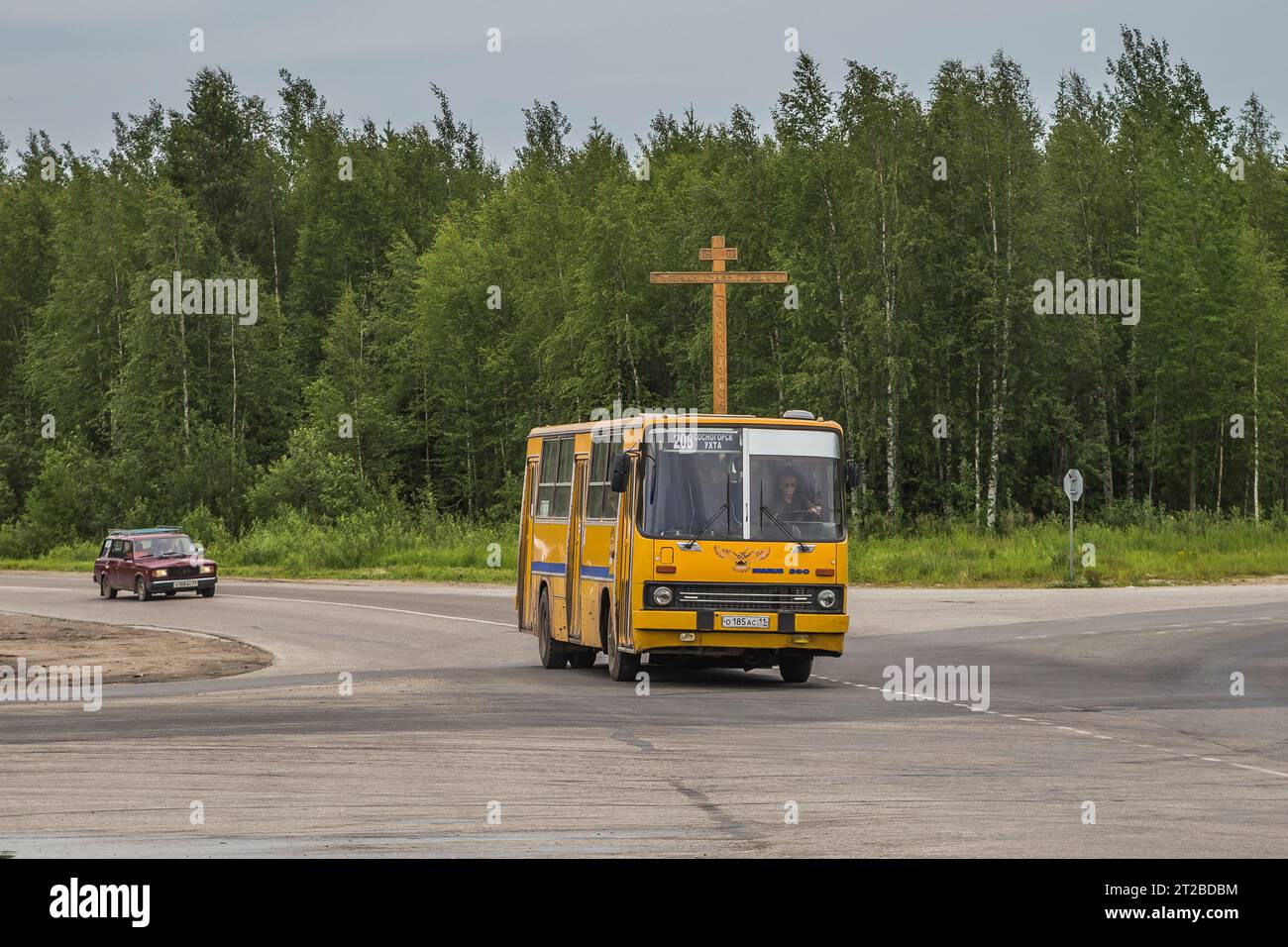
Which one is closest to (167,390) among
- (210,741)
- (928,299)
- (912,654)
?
(928,299)

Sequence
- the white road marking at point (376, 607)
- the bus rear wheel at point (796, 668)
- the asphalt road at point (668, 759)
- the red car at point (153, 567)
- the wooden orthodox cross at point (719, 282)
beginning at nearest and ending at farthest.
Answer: the asphalt road at point (668, 759)
the bus rear wheel at point (796, 668)
the white road marking at point (376, 607)
the red car at point (153, 567)
the wooden orthodox cross at point (719, 282)

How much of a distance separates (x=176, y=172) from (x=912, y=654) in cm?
7439

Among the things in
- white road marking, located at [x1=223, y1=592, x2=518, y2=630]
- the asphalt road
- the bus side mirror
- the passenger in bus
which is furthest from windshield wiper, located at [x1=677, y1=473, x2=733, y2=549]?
white road marking, located at [x1=223, y1=592, x2=518, y2=630]

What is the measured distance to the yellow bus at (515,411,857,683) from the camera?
20438mm

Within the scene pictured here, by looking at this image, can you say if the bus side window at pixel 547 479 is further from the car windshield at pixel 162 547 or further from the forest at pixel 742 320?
the forest at pixel 742 320

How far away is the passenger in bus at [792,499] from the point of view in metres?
21.0

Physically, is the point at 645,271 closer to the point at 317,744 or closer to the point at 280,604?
the point at 280,604

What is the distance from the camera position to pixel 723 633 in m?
20.5

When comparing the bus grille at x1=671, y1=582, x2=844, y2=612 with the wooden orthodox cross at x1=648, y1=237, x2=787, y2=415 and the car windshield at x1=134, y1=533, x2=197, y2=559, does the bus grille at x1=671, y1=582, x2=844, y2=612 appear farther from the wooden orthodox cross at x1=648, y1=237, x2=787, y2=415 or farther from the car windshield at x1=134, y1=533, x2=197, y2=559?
the car windshield at x1=134, y1=533, x2=197, y2=559

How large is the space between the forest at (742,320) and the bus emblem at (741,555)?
109 ft

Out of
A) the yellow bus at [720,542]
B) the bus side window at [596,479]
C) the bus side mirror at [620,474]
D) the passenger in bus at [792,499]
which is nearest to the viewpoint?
the yellow bus at [720,542]

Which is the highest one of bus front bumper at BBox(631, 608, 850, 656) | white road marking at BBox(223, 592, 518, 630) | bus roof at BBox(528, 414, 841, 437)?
bus roof at BBox(528, 414, 841, 437)

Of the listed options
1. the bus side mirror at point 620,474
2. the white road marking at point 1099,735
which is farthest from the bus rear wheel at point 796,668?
the bus side mirror at point 620,474

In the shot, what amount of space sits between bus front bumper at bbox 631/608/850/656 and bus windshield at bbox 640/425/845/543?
935mm
